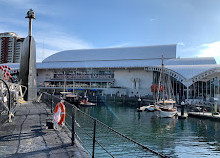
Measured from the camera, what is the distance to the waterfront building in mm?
53000

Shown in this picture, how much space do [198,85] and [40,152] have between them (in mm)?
52650

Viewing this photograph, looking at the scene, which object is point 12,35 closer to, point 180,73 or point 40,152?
point 180,73

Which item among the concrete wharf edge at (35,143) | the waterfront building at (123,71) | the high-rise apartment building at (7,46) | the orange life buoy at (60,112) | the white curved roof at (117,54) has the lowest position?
the concrete wharf edge at (35,143)

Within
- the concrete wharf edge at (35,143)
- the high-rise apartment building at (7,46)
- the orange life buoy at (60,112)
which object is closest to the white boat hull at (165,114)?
the concrete wharf edge at (35,143)

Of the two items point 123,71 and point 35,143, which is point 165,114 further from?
point 123,71

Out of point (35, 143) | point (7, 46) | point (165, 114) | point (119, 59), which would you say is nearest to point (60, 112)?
point (35, 143)

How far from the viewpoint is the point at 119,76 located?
65.8 meters

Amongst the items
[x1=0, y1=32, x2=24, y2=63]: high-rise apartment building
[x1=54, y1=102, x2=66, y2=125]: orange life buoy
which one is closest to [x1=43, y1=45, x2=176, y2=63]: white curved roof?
[x1=0, y1=32, x2=24, y2=63]: high-rise apartment building

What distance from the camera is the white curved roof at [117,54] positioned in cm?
7162

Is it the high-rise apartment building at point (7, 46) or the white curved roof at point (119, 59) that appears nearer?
the white curved roof at point (119, 59)

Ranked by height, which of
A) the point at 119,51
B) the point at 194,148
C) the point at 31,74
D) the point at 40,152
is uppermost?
the point at 119,51

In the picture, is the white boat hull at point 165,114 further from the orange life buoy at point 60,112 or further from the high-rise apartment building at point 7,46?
the high-rise apartment building at point 7,46

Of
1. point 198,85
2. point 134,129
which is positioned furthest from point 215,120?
point 198,85

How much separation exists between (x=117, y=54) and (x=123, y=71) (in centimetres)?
1256
